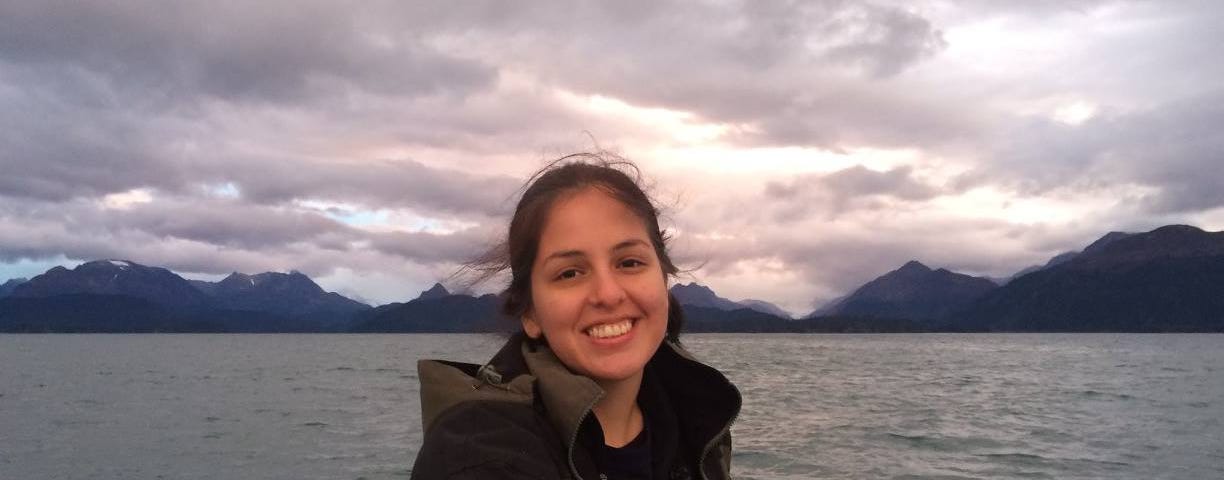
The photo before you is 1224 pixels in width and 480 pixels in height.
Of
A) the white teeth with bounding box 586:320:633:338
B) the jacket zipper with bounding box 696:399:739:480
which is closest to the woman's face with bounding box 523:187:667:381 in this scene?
the white teeth with bounding box 586:320:633:338

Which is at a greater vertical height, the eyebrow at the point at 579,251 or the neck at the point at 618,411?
the eyebrow at the point at 579,251

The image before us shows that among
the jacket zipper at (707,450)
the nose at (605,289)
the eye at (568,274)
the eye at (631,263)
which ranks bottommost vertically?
the jacket zipper at (707,450)

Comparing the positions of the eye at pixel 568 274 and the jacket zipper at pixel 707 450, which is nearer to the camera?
the eye at pixel 568 274

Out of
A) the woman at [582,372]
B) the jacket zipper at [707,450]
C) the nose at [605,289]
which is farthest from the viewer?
the jacket zipper at [707,450]

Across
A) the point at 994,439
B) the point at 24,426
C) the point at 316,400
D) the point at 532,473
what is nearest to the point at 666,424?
the point at 532,473

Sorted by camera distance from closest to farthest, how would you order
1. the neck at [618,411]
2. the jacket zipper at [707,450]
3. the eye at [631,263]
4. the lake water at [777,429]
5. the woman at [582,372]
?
the woman at [582,372]
the eye at [631,263]
the neck at [618,411]
the jacket zipper at [707,450]
the lake water at [777,429]

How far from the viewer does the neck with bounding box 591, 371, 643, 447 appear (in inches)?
120

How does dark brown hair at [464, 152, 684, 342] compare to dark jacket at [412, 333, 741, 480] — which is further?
dark brown hair at [464, 152, 684, 342]

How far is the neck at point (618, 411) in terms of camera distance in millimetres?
3047

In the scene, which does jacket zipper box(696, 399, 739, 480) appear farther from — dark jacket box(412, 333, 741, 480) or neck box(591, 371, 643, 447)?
neck box(591, 371, 643, 447)

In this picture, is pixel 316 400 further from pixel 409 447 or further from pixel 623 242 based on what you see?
pixel 623 242

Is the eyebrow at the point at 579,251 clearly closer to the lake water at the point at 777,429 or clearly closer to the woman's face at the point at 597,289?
the woman's face at the point at 597,289

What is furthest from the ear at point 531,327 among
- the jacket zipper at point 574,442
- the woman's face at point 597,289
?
the jacket zipper at point 574,442

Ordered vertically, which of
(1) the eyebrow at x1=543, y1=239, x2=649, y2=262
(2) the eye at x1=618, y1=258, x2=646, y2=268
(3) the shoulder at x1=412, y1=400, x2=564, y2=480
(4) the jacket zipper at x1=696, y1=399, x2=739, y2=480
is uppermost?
(1) the eyebrow at x1=543, y1=239, x2=649, y2=262
